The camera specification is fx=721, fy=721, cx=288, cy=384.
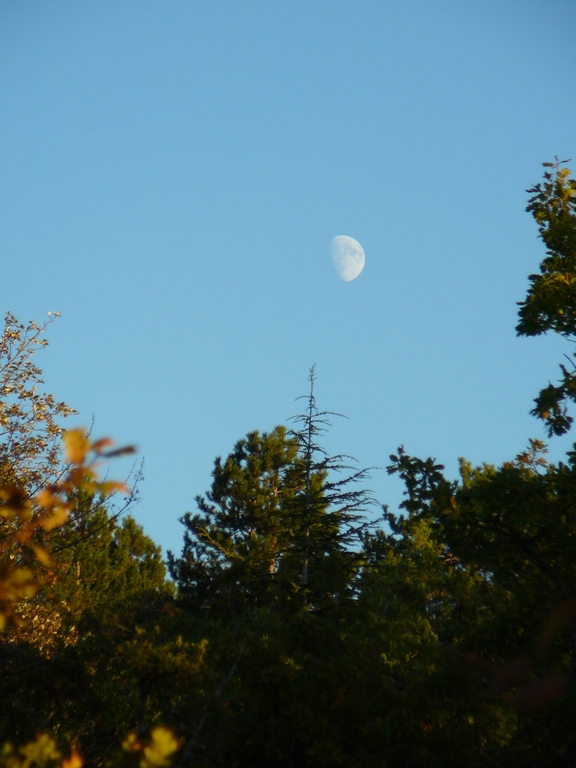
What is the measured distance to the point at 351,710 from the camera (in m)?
7.68

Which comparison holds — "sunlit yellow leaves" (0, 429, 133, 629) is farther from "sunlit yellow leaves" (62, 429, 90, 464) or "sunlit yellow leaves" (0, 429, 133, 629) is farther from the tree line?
the tree line

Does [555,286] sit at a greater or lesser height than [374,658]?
greater

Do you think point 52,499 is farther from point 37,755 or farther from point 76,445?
point 37,755

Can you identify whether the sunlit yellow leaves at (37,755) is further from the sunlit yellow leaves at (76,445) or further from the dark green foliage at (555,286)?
the dark green foliage at (555,286)

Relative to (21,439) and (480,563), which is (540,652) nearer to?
(480,563)

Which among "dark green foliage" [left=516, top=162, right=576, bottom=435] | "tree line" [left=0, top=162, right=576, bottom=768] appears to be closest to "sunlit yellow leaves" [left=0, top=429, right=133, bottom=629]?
"tree line" [left=0, top=162, right=576, bottom=768]

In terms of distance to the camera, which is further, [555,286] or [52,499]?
[555,286]

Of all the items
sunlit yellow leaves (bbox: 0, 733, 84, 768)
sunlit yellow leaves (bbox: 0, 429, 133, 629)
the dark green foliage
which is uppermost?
the dark green foliage

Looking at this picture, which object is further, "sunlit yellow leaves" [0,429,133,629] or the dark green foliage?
the dark green foliage

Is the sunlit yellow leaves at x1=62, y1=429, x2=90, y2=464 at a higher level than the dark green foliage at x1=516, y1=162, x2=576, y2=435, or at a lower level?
lower

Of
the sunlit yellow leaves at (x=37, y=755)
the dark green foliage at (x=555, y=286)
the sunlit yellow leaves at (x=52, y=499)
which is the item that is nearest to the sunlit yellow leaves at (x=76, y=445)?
the sunlit yellow leaves at (x=52, y=499)

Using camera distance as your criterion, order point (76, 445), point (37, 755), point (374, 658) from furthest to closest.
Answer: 1. point (374, 658)
2. point (37, 755)
3. point (76, 445)

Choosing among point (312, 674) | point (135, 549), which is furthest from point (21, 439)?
point (135, 549)

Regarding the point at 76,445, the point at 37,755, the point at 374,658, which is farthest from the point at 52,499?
the point at 374,658
